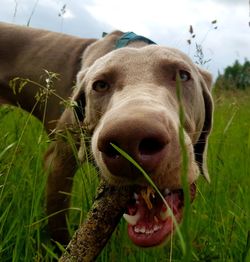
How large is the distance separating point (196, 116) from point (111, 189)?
1250 millimetres

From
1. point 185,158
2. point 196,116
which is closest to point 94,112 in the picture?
point 196,116

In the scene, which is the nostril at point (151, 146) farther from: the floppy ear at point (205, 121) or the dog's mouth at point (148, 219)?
the floppy ear at point (205, 121)

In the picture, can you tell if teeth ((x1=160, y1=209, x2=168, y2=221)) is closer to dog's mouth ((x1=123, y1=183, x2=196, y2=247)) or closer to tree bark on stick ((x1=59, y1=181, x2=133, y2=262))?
dog's mouth ((x1=123, y1=183, x2=196, y2=247))

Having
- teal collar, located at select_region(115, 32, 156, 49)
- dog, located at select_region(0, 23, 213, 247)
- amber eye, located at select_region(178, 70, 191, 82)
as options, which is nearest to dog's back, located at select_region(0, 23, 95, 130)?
dog, located at select_region(0, 23, 213, 247)

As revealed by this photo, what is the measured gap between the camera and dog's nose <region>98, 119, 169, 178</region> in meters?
1.33

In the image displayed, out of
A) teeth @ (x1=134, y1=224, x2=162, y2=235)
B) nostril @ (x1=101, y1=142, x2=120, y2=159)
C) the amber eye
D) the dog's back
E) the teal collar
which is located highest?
nostril @ (x1=101, y1=142, x2=120, y2=159)

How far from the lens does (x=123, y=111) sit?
1543 mm

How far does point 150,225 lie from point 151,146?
15.2 inches

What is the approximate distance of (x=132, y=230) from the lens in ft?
5.57

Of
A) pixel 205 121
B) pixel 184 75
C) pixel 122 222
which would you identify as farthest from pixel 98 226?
pixel 205 121

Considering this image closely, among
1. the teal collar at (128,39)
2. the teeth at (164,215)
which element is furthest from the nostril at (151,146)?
the teal collar at (128,39)

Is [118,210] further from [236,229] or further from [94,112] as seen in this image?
[94,112]

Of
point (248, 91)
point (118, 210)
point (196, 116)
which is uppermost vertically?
point (118, 210)

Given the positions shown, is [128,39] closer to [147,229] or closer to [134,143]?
[147,229]
